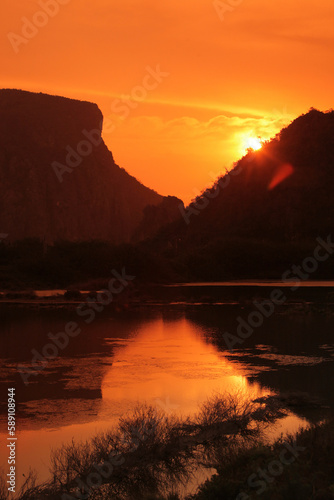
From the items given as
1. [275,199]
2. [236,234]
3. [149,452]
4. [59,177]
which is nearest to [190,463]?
[149,452]

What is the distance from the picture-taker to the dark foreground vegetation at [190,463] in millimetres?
8594

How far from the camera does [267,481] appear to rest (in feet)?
28.9

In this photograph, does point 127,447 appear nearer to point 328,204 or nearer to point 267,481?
point 267,481
